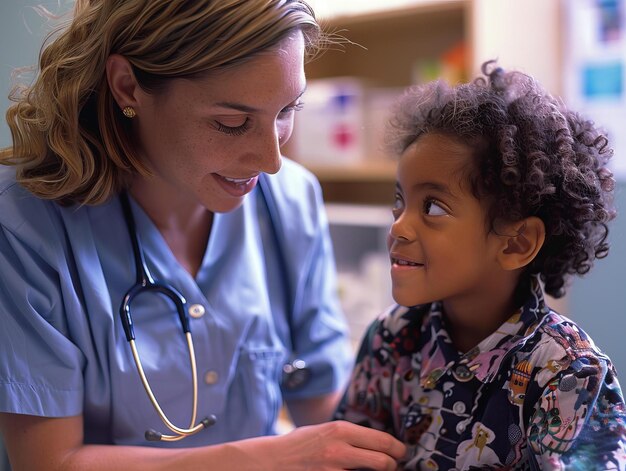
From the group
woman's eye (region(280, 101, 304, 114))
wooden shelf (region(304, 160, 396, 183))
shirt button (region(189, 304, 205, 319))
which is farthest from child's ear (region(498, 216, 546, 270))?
wooden shelf (region(304, 160, 396, 183))

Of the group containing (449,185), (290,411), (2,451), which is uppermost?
(449,185)

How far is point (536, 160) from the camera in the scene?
910 millimetres

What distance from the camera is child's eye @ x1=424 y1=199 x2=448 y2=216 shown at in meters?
0.97

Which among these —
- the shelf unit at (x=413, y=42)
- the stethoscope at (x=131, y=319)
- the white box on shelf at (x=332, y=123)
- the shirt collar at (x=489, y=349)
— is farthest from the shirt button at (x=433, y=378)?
the white box on shelf at (x=332, y=123)

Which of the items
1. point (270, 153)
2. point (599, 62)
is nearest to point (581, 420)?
point (270, 153)

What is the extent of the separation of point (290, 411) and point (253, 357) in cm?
25

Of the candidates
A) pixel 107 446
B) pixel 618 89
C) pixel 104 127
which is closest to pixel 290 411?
pixel 107 446

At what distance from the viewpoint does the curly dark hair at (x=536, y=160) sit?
0.93 m

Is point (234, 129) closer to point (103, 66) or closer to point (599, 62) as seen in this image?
point (103, 66)

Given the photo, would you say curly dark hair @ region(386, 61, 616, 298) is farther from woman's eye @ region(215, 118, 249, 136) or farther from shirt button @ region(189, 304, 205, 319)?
shirt button @ region(189, 304, 205, 319)

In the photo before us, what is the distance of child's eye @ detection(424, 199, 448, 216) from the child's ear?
0.09 metres

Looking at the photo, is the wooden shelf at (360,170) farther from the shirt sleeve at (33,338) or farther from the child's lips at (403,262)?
the shirt sleeve at (33,338)

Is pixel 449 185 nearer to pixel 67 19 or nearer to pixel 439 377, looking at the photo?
pixel 439 377

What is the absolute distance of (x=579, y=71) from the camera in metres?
2.05
